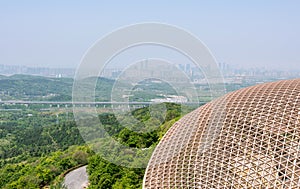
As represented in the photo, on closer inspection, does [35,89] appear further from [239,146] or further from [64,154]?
[239,146]

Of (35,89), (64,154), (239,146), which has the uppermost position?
(239,146)

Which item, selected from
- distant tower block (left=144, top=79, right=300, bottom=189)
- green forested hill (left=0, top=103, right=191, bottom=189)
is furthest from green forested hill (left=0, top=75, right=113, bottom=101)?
distant tower block (left=144, top=79, right=300, bottom=189)

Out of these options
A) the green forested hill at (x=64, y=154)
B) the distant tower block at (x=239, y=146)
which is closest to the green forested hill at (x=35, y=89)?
the green forested hill at (x=64, y=154)

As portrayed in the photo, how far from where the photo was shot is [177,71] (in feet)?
53.2

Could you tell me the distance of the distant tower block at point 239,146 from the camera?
32.0ft

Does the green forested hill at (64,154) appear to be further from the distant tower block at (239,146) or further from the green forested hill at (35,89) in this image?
the green forested hill at (35,89)

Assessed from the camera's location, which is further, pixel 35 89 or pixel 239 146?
pixel 35 89

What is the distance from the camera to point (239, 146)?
1059 centimetres

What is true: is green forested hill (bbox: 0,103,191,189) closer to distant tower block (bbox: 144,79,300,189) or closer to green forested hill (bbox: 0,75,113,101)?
distant tower block (bbox: 144,79,300,189)

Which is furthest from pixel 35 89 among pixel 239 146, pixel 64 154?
pixel 239 146

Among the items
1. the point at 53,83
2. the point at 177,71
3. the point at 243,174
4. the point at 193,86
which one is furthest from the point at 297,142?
the point at 53,83

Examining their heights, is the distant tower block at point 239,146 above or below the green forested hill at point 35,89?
above

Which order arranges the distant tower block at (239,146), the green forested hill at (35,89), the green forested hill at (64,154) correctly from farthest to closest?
the green forested hill at (35,89) → the green forested hill at (64,154) → the distant tower block at (239,146)

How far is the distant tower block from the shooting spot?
9.76 meters
